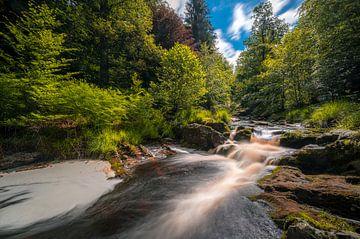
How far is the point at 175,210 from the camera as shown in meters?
3.32

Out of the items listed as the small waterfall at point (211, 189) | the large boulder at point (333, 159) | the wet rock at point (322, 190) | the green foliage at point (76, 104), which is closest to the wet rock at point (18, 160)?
the green foliage at point (76, 104)

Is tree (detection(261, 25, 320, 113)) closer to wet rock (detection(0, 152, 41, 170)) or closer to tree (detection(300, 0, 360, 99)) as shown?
tree (detection(300, 0, 360, 99))

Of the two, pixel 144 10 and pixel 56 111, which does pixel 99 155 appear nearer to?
pixel 56 111

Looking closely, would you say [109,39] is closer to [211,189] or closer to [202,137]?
[202,137]

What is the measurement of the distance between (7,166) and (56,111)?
7.02ft

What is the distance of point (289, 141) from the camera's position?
676cm

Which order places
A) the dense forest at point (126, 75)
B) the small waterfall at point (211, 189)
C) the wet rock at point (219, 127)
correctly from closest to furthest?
1. the small waterfall at point (211, 189)
2. the dense forest at point (126, 75)
3. the wet rock at point (219, 127)

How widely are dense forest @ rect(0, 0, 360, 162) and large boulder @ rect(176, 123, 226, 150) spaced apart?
0.97 meters

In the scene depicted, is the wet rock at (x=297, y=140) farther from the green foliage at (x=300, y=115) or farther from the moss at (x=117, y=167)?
the green foliage at (x=300, y=115)

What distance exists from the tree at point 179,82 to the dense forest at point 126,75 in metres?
0.06

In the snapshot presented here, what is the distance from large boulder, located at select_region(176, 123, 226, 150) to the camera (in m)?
8.29

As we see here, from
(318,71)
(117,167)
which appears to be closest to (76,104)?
(117,167)

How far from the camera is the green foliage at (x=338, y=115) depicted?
647 cm

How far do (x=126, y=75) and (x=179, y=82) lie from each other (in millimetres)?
4283
